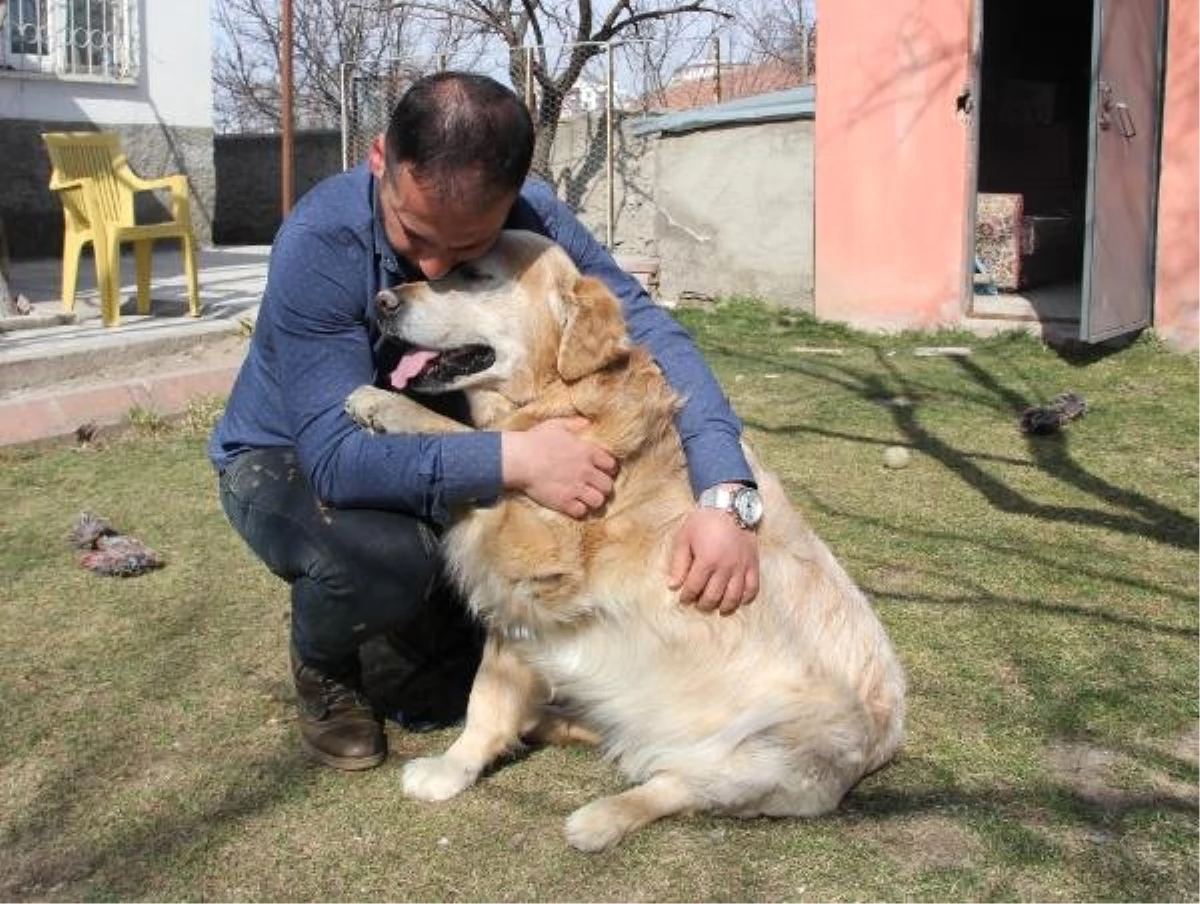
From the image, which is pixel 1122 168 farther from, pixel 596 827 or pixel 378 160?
pixel 596 827

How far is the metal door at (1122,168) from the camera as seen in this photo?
714 cm

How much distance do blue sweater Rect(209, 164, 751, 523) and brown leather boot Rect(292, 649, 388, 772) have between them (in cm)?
47

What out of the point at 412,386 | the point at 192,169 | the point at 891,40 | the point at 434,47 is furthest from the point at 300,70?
the point at 412,386

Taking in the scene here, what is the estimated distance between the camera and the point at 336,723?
275 cm

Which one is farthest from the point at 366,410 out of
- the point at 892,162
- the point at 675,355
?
the point at 892,162

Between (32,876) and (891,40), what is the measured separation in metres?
8.03

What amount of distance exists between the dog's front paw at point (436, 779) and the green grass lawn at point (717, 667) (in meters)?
0.04

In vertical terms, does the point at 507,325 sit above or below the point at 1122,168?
below

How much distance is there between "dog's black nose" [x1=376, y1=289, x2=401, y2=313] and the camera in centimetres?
254

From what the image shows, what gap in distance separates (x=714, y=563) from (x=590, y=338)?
54 cm

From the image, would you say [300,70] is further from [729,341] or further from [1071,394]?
[1071,394]

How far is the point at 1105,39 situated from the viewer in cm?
715

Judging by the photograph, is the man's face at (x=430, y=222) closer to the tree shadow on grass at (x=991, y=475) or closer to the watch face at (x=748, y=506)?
the watch face at (x=748, y=506)

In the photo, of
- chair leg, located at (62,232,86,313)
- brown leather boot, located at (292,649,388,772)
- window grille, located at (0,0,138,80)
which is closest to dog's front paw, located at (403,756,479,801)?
brown leather boot, located at (292,649,388,772)
